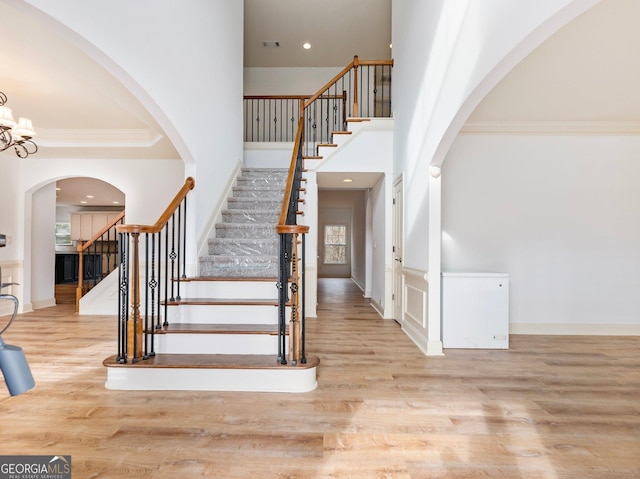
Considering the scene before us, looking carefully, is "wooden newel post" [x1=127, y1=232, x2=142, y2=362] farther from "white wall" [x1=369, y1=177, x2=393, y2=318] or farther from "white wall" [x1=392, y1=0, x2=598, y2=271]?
"white wall" [x1=369, y1=177, x2=393, y2=318]

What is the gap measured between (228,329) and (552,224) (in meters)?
4.17

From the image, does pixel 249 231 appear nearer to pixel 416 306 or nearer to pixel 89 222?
pixel 416 306

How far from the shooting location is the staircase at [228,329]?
279 cm

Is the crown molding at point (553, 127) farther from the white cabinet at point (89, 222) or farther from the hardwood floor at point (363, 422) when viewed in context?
the white cabinet at point (89, 222)

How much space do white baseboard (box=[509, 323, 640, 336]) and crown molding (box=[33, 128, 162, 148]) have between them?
5551mm

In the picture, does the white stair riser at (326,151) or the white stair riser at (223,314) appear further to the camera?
the white stair riser at (326,151)

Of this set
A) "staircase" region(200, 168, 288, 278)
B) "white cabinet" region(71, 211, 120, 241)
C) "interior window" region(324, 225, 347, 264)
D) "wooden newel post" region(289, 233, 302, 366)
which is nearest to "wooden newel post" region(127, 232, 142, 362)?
"wooden newel post" region(289, 233, 302, 366)

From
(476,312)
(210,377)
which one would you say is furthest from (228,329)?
(476,312)

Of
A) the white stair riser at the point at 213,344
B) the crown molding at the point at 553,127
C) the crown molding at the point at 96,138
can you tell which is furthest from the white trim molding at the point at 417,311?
the crown molding at the point at 96,138

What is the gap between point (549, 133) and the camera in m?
4.63

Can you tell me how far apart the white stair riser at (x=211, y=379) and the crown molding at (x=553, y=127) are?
3608 millimetres

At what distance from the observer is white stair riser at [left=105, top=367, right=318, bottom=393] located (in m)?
2.78

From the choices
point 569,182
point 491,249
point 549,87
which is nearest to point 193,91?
point 549,87

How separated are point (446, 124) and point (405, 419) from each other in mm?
2436
